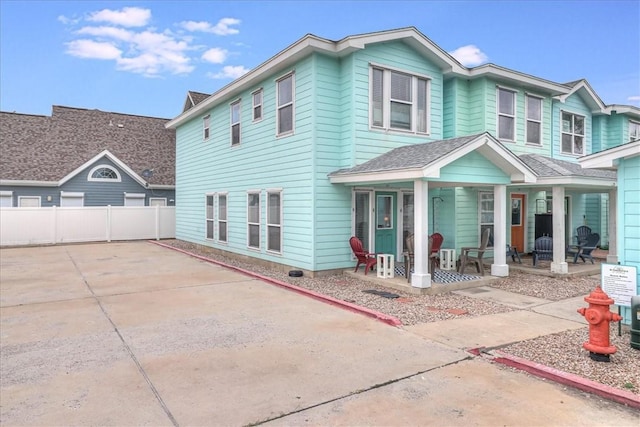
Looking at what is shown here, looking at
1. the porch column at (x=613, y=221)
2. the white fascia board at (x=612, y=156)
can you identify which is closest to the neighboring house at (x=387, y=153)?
the porch column at (x=613, y=221)

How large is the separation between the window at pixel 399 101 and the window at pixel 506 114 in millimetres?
2784

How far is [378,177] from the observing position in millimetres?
8734

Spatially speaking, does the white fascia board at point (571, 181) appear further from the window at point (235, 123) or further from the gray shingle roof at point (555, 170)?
the window at point (235, 123)

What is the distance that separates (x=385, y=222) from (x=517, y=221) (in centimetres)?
525

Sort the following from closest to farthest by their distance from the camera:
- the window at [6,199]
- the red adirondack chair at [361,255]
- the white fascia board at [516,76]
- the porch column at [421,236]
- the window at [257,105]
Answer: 1. the porch column at [421,236]
2. the red adirondack chair at [361,255]
3. the white fascia board at [516,76]
4. the window at [257,105]
5. the window at [6,199]

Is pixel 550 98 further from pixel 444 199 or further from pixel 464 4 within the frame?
pixel 444 199

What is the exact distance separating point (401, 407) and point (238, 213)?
10532mm

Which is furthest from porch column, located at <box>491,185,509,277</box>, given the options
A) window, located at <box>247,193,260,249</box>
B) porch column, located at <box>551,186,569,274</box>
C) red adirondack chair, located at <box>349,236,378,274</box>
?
window, located at <box>247,193,260,249</box>

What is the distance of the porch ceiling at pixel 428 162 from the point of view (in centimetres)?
810

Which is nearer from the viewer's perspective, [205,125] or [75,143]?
[205,125]

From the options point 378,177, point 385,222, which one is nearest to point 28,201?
point 385,222

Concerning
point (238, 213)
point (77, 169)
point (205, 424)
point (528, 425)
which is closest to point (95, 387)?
point (205, 424)

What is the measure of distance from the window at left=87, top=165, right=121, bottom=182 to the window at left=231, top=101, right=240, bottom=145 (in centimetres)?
1159

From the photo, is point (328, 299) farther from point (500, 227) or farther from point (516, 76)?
point (516, 76)
